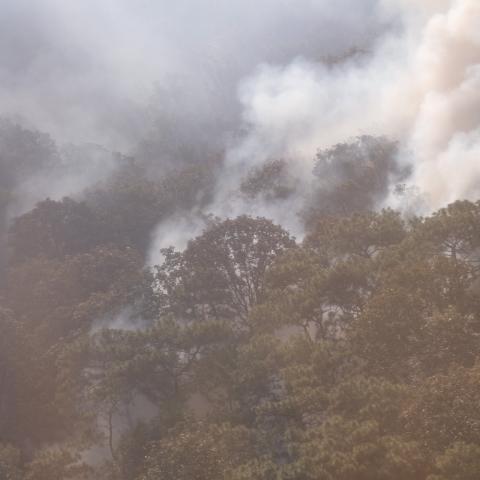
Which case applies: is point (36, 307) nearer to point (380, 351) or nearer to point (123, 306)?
point (123, 306)

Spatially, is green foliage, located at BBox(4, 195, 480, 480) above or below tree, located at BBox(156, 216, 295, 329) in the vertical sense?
below

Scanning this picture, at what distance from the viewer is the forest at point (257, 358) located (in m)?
26.8

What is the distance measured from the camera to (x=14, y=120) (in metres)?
104

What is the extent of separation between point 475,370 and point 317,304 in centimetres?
1463

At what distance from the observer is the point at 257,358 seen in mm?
37844

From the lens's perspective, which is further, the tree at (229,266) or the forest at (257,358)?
the tree at (229,266)

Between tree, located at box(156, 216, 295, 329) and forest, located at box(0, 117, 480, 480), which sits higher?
tree, located at box(156, 216, 295, 329)

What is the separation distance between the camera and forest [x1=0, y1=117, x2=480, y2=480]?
2683 cm

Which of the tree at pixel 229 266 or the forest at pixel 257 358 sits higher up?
the tree at pixel 229 266

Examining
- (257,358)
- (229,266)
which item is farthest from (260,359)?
(229,266)

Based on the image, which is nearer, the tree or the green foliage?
the green foliage

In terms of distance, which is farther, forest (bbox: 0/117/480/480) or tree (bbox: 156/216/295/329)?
tree (bbox: 156/216/295/329)

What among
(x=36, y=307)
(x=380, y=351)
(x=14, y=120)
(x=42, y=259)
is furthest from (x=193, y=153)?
(x=380, y=351)

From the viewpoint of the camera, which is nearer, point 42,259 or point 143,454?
point 143,454
